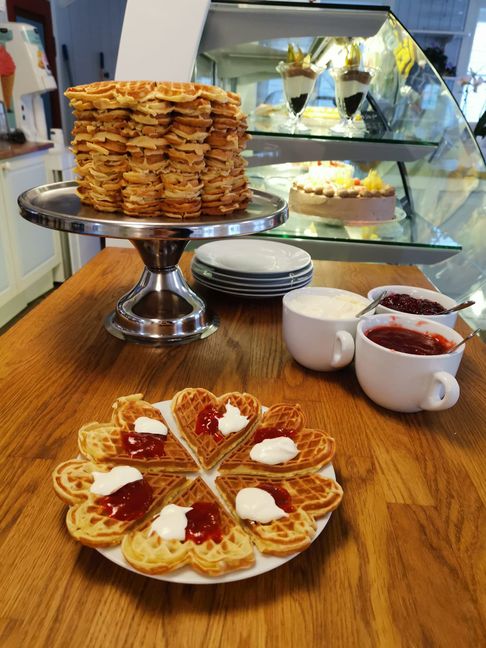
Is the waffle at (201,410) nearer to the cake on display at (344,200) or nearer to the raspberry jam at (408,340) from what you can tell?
the raspberry jam at (408,340)

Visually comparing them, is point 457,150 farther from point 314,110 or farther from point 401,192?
point 314,110

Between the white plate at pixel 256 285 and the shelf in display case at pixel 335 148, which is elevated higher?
the shelf in display case at pixel 335 148

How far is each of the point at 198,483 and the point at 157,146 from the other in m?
0.60

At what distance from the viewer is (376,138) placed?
57.4 inches

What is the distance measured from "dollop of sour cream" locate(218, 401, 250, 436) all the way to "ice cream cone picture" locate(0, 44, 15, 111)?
332 centimetres

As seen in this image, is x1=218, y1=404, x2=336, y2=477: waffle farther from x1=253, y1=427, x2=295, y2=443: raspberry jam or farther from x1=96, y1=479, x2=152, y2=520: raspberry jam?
x1=96, y1=479, x2=152, y2=520: raspberry jam

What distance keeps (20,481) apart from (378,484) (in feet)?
1.57

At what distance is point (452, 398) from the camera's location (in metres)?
0.70

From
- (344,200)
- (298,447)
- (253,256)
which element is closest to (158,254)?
(253,256)

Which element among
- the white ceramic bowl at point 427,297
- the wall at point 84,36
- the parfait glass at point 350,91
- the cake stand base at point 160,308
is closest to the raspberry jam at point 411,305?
the white ceramic bowl at point 427,297

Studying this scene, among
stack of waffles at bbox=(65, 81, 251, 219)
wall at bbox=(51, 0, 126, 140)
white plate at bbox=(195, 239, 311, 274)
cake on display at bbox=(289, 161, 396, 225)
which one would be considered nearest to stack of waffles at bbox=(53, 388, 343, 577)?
stack of waffles at bbox=(65, 81, 251, 219)

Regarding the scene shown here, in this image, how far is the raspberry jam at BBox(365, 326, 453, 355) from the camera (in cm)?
80

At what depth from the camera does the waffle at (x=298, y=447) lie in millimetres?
625

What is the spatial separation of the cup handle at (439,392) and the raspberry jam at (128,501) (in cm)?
44
